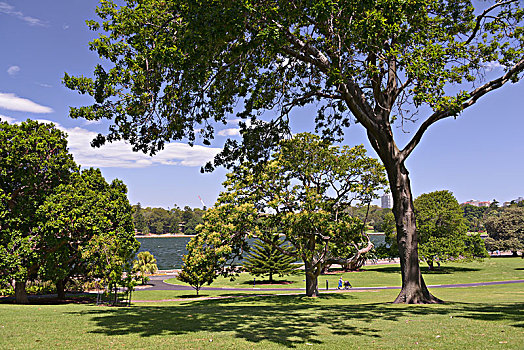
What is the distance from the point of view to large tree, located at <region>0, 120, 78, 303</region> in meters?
21.1

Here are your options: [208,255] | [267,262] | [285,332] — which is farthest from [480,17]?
[267,262]

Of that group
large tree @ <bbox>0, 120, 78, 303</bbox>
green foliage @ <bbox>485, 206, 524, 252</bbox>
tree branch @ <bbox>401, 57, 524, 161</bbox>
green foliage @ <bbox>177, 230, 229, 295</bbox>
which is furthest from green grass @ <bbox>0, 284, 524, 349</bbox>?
green foliage @ <bbox>485, 206, 524, 252</bbox>

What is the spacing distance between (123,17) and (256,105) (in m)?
4.67

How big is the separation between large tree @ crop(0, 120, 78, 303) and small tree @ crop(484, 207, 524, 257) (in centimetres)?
6216

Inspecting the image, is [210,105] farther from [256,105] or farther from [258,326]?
[258,326]

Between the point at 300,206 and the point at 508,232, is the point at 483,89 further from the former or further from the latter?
the point at 508,232

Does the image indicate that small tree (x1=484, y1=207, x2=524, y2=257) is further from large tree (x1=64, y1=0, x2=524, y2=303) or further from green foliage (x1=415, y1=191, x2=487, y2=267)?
large tree (x1=64, y1=0, x2=524, y2=303)

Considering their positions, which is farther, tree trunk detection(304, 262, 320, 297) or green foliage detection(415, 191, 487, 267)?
green foliage detection(415, 191, 487, 267)

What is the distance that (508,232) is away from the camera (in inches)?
2373

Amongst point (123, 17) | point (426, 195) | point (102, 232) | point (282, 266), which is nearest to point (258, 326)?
point (123, 17)

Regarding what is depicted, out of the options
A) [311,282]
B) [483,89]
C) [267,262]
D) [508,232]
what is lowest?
[311,282]

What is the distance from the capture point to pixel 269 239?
22.7 metres

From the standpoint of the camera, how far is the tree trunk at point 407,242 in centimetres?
1308

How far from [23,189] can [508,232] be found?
66.6 meters
